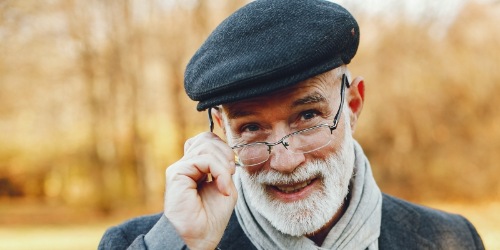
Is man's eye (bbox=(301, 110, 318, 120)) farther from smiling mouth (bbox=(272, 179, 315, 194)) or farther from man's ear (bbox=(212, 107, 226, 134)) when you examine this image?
man's ear (bbox=(212, 107, 226, 134))

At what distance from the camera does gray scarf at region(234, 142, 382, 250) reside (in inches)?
85.1

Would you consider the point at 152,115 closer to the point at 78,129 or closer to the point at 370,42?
the point at 78,129

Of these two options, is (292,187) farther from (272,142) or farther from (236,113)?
(236,113)

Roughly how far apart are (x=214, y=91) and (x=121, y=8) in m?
18.6

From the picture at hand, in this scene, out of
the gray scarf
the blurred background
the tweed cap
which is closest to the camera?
the tweed cap

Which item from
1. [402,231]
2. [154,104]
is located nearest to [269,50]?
[402,231]

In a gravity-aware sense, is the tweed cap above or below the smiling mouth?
above

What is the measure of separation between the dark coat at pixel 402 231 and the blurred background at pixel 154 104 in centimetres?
1238

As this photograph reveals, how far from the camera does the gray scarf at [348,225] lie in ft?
7.09

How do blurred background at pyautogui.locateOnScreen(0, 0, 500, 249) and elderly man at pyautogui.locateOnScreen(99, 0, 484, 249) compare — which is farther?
blurred background at pyautogui.locateOnScreen(0, 0, 500, 249)

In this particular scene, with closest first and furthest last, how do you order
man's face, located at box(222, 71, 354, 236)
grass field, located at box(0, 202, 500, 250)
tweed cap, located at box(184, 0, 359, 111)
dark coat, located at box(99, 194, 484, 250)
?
1. tweed cap, located at box(184, 0, 359, 111)
2. man's face, located at box(222, 71, 354, 236)
3. dark coat, located at box(99, 194, 484, 250)
4. grass field, located at box(0, 202, 500, 250)

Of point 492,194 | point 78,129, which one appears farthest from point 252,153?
point 78,129

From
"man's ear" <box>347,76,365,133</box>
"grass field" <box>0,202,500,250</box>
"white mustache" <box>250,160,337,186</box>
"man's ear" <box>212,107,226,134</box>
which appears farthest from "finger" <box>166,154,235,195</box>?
"grass field" <box>0,202,500,250</box>

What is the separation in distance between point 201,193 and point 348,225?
646 millimetres
